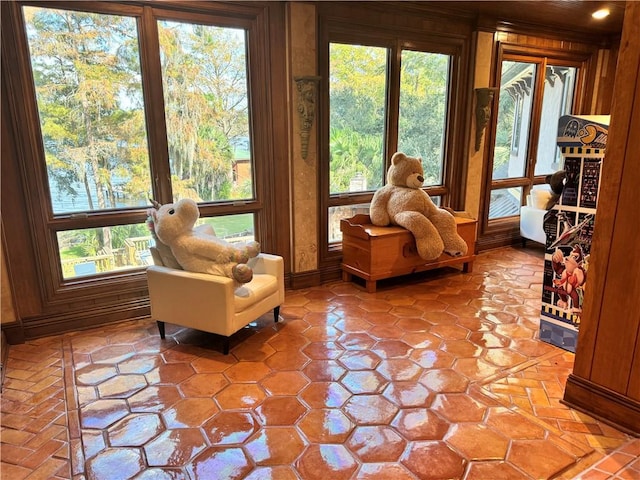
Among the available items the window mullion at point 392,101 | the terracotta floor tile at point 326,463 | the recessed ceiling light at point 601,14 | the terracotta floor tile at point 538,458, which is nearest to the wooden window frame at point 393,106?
the window mullion at point 392,101

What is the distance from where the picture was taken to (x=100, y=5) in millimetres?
3158

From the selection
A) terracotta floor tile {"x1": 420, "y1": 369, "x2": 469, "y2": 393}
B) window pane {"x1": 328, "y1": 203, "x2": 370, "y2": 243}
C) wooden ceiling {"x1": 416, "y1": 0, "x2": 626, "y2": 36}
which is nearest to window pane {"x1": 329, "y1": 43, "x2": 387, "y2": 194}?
window pane {"x1": 328, "y1": 203, "x2": 370, "y2": 243}

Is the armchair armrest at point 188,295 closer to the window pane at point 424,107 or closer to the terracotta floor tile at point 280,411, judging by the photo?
the terracotta floor tile at point 280,411

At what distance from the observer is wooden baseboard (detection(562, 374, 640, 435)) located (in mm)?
2232

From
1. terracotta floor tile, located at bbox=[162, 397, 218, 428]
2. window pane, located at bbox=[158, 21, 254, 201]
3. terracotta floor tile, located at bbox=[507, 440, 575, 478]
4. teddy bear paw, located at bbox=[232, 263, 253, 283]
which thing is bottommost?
terracotta floor tile, located at bbox=[507, 440, 575, 478]

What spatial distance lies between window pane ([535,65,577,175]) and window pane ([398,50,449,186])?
1.77 m

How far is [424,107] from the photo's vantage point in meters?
4.86

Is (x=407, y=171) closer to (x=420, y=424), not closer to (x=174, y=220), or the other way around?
(x=174, y=220)

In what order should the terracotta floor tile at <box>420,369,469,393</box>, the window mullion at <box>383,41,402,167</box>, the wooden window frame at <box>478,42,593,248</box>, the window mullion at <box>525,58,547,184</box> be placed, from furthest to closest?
the window mullion at <box>525,58,547,184</box> → the wooden window frame at <box>478,42,593,248</box> → the window mullion at <box>383,41,402,167</box> → the terracotta floor tile at <box>420,369,469,393</box>

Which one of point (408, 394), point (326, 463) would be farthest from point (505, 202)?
point (326, 463)

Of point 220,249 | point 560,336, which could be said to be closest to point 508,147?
point 560,336

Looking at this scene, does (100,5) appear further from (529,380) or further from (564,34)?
(564,34)

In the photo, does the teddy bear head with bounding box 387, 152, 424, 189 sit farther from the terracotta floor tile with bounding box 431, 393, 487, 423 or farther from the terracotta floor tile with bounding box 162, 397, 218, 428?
the terracotta floor tile with bounding box 162, 397, 218, 428

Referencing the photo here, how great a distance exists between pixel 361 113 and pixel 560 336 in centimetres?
273
